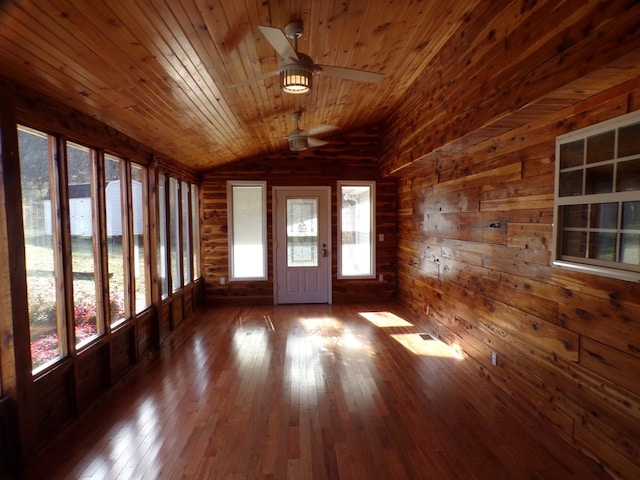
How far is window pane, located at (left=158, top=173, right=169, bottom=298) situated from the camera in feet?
15.0

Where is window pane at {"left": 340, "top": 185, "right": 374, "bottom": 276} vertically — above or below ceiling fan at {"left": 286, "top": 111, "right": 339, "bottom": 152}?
below

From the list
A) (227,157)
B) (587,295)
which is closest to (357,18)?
(587,295)

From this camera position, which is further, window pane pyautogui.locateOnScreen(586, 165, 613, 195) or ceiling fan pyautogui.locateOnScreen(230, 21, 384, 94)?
ceiling fan pyautogui.locateOnScreen(230, 21, 384, 94)

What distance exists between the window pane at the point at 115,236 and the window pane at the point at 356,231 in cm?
379

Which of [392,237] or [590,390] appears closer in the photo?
[590,390]

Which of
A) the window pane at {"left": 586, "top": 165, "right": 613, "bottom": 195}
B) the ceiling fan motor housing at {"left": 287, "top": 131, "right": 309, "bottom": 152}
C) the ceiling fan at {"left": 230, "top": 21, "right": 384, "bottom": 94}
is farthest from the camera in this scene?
the ceiling fan motor housing at {"left": 287, "top": 131, "right": 309, "bottom": 152}

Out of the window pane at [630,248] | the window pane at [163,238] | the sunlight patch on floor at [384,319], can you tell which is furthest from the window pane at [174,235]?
the window pane at [630,248]

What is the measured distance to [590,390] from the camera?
2.19 metres

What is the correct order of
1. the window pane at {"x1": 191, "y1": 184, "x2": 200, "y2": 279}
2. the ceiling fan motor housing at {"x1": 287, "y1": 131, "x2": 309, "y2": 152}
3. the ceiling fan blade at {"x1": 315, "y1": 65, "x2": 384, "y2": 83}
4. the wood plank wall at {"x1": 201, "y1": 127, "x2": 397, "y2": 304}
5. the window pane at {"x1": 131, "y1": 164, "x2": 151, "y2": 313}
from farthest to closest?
the wood plank wall at {"x1": 201, "y1": 127, "x2": 397, "y2": 304}
the window pane at {"x1": 191, "y1": 184, "x2": 200, "y2": 279}
the ceiling fan motor housing at {"x1": 287, "y1": 131, "x2": 309, "y2": 152}
the window pane at {"x1": 131, "y1": 164, "x2": 151, "y2": 313}
the ceiling fan blade at {"x1": 315, "y1": 65, "x2": 384, "y2": 83}

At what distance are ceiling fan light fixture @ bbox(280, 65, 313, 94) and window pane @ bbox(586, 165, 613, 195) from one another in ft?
6.30

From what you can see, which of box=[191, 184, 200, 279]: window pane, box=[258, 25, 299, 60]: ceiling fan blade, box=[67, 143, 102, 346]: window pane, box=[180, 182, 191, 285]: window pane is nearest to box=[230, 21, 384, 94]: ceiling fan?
box=[258, 25, 299, 60]: ceiling fan blade

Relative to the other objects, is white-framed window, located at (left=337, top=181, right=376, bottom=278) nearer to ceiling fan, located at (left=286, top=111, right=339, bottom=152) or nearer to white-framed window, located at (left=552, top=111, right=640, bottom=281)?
ceiling fan, located at (left=286, top=111, right=339, bottom=152)

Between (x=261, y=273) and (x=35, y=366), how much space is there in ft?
13.8

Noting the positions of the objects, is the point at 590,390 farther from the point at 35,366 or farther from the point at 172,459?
the point at 35,366
